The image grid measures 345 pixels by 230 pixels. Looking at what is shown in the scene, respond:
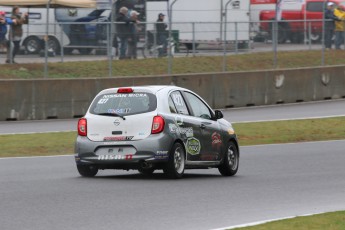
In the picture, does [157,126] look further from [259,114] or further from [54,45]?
[54,45]

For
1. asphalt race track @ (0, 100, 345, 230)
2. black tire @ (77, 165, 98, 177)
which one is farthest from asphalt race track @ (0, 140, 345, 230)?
black tire @ (77, 165, 98, 177)

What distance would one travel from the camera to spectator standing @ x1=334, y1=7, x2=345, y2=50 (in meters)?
36.7

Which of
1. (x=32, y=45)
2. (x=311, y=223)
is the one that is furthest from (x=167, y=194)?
(x=32, y=45)

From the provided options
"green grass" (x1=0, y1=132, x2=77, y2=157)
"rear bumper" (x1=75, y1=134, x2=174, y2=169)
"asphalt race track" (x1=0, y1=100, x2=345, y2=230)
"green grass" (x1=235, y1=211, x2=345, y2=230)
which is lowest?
"green grass" (x1=0, y1=132, x2=77, y2=157)

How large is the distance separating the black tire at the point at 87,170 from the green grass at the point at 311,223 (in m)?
5.43

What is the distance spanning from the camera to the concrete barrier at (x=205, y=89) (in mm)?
28406

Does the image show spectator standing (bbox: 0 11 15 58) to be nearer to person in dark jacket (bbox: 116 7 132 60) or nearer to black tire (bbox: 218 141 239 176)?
person in dark jacket (bbox: 116 7 132 60)

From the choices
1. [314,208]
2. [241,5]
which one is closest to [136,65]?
[241,5]

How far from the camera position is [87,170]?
1588 centimetres

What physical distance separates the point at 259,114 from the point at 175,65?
4632 mm

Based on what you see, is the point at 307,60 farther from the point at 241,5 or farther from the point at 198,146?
the point at 198,146

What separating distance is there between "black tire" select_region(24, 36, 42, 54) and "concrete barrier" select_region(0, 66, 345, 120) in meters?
1.23

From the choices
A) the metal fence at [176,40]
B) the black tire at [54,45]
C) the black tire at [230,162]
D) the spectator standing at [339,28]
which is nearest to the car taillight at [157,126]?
the black tire at [230,162]

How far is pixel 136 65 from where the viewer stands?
32844mm
